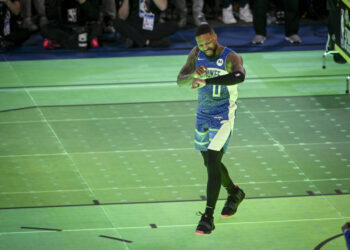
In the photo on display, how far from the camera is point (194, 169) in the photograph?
9.87 meters

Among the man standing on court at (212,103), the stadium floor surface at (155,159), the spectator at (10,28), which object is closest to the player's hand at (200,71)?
the man standing on court at (212,103)

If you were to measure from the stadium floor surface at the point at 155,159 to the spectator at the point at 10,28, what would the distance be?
1613 mm

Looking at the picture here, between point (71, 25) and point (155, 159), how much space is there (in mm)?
7444

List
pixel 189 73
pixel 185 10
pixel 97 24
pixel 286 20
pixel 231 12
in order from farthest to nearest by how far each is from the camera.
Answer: pixel 231 12, pixel 185 10, pixel 97 24, pixel 286 20, pixel 189 73

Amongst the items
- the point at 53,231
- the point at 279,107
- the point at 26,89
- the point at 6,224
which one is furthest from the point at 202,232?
the point at 26,89

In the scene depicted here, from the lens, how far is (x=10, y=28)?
1708cm

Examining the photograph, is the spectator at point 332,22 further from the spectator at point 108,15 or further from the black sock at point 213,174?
the black sock at point 213,174

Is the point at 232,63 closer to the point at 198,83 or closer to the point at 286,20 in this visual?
the point at 198,83

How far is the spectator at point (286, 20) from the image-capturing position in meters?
16.7

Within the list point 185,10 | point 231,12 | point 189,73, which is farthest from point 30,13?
point 189,73

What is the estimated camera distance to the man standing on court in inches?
304

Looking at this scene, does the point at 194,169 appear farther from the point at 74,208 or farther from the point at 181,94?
the point at 181,94

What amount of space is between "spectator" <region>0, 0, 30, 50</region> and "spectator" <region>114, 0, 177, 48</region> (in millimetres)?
2034

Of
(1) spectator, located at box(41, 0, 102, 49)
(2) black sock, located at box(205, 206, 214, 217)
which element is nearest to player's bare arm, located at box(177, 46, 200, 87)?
(2) black sock, located at box(205, 206, 214, 217)
